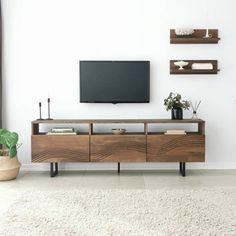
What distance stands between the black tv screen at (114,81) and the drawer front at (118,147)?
1.87 ft

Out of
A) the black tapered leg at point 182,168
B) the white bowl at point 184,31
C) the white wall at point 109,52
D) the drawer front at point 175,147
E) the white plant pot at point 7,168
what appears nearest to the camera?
the white plant pot at point 7,168

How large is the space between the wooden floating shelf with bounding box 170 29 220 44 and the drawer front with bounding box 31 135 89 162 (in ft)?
5.71

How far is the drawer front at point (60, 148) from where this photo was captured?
4.22m

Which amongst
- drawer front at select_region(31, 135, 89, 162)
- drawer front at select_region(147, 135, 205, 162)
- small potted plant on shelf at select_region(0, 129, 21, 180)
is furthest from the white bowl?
small potted plant on shelf at select_region(0, 129, 21, 180)

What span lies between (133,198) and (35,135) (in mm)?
1599

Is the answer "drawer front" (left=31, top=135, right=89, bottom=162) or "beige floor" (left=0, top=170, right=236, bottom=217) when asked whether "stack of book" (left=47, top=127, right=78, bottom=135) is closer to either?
"drawer front" (left=31, top=135, right=89, bottom=162)

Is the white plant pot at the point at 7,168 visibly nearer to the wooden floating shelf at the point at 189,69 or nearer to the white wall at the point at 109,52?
the white wall at the point at 109,52

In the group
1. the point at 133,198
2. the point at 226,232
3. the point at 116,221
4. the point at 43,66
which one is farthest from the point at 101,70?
the point at 226,232

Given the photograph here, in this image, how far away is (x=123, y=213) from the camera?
2.83 meters

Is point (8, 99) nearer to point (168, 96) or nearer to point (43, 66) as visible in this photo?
point (43, 66)

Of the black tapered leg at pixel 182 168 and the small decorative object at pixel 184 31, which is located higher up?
the small decorative object at pixel 184 31

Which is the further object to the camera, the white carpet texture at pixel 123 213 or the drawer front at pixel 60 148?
the drawer front at pixel 60 148

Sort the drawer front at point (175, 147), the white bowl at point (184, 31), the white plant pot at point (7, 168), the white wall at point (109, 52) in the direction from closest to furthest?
the white plant pot at point (7, 168) → the drawer front at point (175, 147) → the white bowl at point (184, 31) → the white wall at point (109, 52)

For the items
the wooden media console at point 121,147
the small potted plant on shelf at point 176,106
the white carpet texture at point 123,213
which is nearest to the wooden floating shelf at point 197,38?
the small potted plant on shelf at point 176,106
